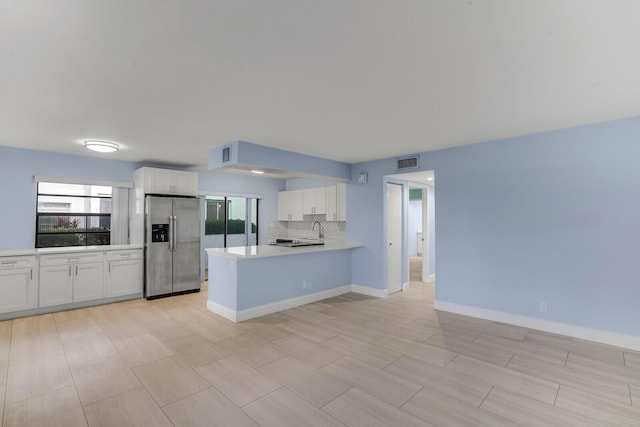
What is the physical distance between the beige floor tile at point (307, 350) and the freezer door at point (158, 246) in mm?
2984

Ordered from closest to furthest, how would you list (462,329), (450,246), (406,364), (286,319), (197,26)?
(197,26) < (406,364) < (462,329) < (286,319) < (450,246)

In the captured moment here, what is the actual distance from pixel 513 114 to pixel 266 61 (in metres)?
2.63

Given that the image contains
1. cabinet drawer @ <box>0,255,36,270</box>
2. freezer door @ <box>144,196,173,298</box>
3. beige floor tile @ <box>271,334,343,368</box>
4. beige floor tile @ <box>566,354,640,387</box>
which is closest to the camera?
beige floor tile @ <box>566,354,640,387</box>

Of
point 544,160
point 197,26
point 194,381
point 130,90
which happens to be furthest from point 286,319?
point 544,160

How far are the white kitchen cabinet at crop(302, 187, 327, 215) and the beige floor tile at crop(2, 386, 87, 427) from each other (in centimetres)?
489

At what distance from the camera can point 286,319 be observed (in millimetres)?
4312

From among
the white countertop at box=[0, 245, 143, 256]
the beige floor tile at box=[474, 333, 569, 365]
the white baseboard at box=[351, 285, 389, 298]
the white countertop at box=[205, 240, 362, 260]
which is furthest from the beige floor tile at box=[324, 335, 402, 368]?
the white countertop at box=[0, 245, 143, 256]

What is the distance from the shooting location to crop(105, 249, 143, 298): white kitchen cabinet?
510cm

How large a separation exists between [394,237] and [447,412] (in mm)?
3853

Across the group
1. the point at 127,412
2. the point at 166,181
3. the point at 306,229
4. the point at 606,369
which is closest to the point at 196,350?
the point at 127,412

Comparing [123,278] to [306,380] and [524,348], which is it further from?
[524,348]

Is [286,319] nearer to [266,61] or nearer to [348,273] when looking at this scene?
[348,273]

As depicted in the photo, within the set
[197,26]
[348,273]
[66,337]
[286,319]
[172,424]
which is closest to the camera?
[197,26]

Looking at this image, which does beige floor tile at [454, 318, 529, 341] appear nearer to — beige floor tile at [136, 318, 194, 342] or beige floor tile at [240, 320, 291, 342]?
beige floor tile at [240, 320, 291, 342]
